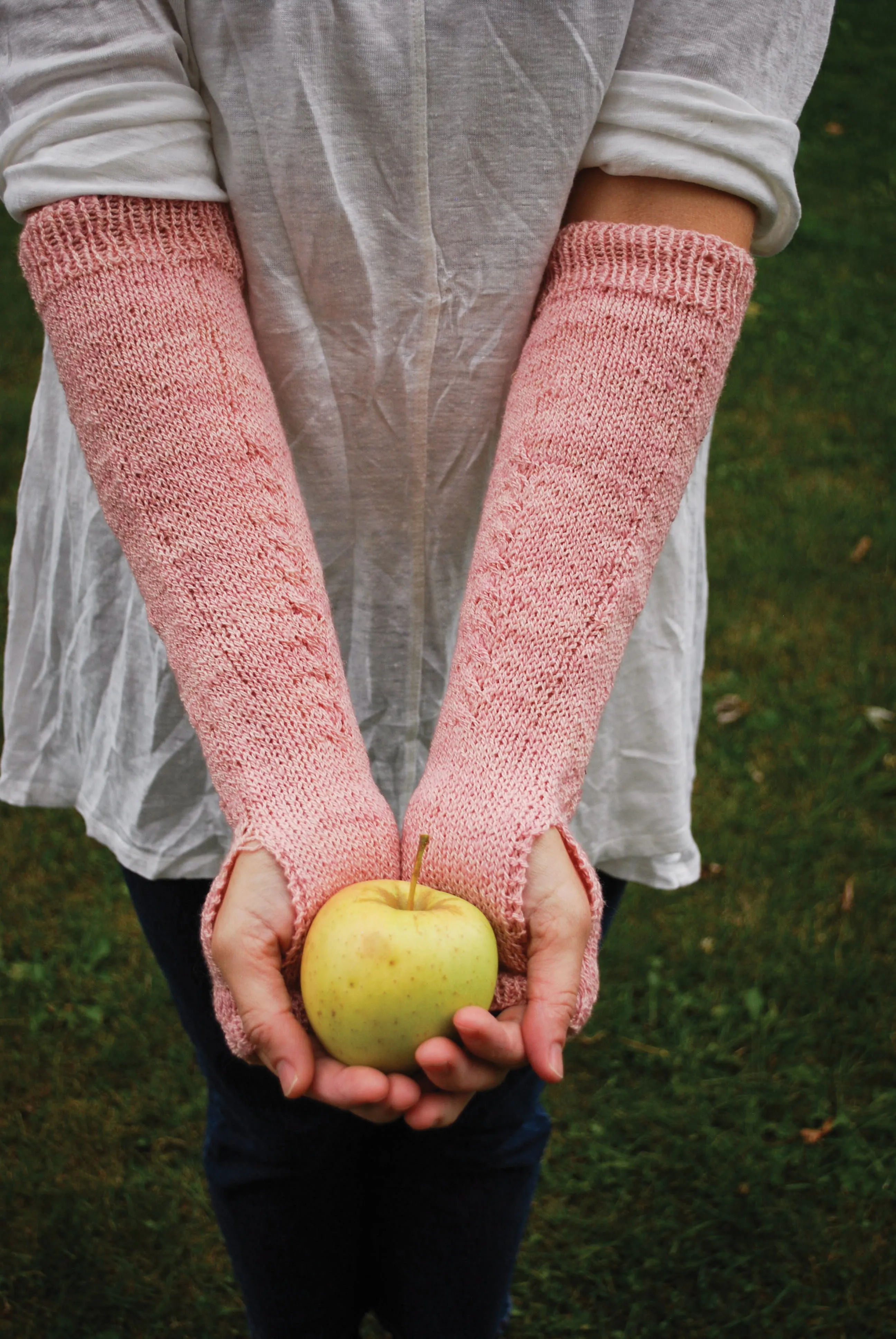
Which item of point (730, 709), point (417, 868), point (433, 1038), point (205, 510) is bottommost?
point (730, 709)

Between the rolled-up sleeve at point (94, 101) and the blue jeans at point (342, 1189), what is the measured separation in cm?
73

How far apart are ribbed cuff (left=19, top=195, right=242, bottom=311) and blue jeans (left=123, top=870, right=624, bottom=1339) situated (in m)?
0.66

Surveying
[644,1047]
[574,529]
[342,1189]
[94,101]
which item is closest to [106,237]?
[94,101]

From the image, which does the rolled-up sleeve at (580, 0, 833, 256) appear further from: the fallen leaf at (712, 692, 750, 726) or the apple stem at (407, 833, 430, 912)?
the fallen leaf at (712, 692, 750, 726)

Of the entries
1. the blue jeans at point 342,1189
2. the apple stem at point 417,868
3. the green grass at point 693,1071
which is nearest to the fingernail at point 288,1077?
the apple stem at point 417,868

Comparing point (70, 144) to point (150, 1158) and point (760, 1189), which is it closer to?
point (150, 1158)

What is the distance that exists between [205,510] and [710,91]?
0.57m

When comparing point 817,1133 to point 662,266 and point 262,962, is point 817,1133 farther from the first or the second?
point 662,266

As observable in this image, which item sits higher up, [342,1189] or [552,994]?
[552,994]

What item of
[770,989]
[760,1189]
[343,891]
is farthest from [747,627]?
[343,891]

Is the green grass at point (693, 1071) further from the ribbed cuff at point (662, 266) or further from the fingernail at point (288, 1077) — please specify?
the ribbed cuff at point (662, 266)

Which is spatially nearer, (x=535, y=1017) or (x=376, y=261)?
(x=535, y=1017)

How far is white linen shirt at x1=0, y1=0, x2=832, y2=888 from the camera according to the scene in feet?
3.42

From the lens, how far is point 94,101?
103 cm
